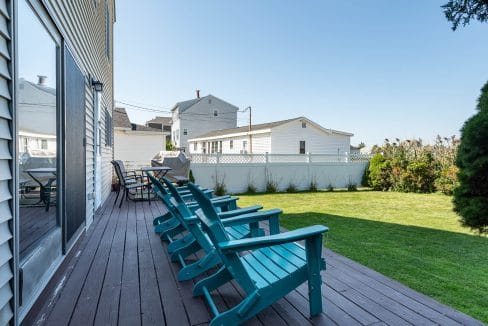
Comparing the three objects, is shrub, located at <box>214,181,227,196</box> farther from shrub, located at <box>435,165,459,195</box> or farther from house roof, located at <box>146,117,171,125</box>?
house roof, located at <box>146,117,171,125</box>

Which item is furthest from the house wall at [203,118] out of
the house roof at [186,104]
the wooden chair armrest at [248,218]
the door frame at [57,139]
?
the wooden chair armrest at [248,218]

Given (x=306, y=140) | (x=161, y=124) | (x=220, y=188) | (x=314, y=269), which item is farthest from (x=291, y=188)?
(x=161, y=124)

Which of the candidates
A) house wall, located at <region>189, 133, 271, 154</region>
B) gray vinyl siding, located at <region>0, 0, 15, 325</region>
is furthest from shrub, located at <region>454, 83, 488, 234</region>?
house wall, located at <region>189, 133, 271, 154</region>

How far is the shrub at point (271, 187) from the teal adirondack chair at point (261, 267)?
361 inches

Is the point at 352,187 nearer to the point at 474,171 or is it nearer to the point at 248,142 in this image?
the point at 248,142

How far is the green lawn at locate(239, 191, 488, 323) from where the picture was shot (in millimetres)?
2906

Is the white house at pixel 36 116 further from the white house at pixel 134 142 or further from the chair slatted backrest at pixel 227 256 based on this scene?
the white house at pixel 134 142

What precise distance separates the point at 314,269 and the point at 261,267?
0.36 metres

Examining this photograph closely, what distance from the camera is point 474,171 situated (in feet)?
6.59

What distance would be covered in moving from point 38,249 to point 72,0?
2.59 metres

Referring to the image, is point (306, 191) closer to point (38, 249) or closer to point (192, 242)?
point (192, 242)

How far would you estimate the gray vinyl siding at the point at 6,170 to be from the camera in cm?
149

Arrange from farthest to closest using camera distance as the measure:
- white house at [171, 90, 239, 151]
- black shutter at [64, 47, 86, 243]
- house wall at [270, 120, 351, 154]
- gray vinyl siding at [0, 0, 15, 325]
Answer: white house at [171, 90, 239, 151]
house wall at [270, 120, 351, 154]
black shutter at [64, 47, 86, 243]
gray vinyl siding at [0, 0, 15, 325]

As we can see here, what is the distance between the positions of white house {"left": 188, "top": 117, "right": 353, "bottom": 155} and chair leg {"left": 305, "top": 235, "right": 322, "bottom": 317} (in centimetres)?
1644
